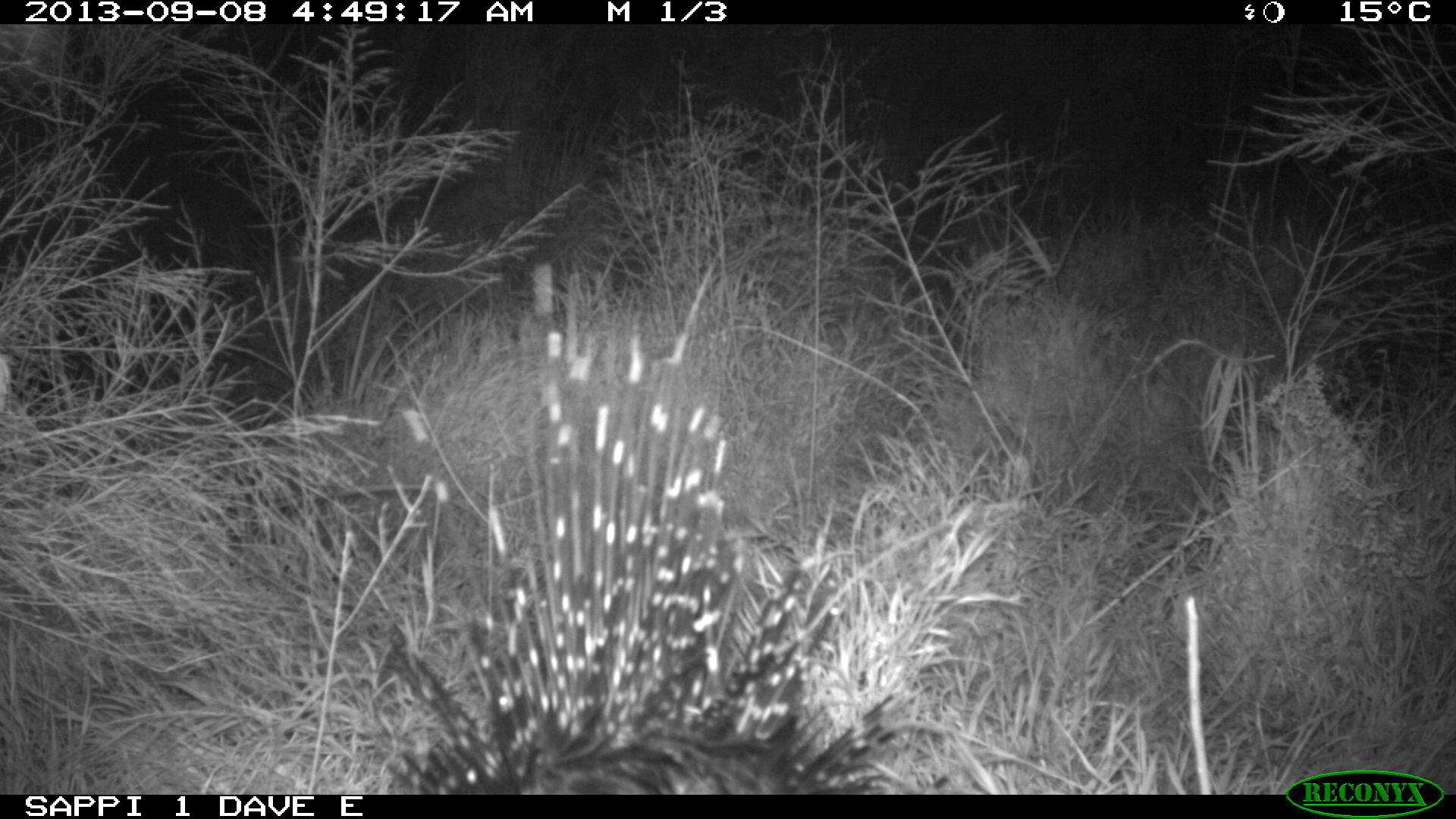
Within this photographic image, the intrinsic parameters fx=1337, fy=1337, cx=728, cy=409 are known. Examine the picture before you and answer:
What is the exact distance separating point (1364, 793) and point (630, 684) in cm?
209

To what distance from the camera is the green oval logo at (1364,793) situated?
3.38 meters

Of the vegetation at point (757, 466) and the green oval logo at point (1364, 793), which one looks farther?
the vegetation at point (757, 466)

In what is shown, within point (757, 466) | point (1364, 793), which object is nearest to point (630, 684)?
point (1364, 793)

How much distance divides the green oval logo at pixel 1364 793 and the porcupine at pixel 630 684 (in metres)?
1.27

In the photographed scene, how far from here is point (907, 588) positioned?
4.25m

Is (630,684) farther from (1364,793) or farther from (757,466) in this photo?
(757,466)

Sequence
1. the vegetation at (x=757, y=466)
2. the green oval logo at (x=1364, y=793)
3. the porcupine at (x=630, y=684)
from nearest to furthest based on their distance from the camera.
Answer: the porcupine at (x=630, y=684) < the green oval logo at (x=1364, y=793) < the vegetation at (x=757, y=466)

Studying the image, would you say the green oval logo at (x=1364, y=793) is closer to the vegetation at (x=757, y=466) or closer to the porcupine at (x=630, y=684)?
the vegetation at (x=757, y=466)

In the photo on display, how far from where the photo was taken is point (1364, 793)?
3.54 m

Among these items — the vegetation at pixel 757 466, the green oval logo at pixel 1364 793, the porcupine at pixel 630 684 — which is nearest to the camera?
the porcupine at pixel 630 684

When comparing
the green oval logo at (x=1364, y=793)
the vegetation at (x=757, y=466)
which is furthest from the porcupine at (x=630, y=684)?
the green oval logo at (x=1364, y=793)

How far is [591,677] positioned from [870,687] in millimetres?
1356

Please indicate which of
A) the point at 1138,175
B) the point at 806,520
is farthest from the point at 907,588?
the point at 1138,175
